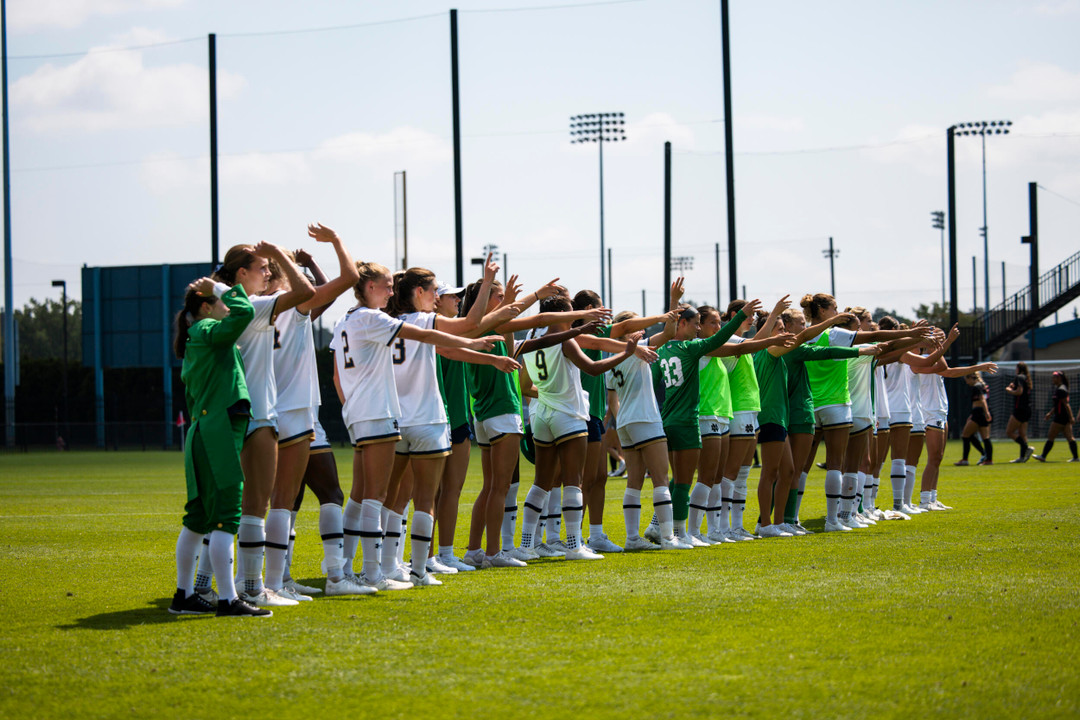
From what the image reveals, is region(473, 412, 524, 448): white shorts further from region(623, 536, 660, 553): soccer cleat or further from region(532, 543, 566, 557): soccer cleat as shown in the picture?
region(623, 536, 660, 553): soccer cleat

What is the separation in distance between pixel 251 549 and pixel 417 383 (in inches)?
62.7

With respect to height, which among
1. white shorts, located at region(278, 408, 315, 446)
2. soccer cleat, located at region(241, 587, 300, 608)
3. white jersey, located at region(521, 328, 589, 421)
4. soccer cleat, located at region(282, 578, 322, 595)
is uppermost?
white jersey, located at region(521, 328, 589, 421)

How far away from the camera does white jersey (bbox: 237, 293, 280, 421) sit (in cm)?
632

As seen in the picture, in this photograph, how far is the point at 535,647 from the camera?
5.14 meters

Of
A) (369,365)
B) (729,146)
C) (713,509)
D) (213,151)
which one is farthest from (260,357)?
(213,151)

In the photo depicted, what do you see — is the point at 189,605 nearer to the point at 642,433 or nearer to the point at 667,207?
the point at 642,433

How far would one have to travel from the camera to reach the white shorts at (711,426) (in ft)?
32.7

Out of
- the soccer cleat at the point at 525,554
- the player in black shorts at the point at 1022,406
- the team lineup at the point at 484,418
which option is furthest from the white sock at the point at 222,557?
the player in black shorts at the point at 1022,406

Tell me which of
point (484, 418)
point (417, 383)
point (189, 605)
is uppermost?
point (417, 383)

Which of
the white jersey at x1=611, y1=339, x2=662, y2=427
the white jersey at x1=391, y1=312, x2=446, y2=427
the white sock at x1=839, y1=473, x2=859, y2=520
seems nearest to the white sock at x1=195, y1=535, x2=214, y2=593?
the white jersey at x1=391, y1=312, x2=446, y2=427

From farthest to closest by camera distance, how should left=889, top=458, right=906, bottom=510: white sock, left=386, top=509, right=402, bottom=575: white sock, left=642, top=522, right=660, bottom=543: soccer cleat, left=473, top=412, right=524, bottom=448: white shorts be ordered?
left=889, top=458, right=906, bottom=510: white sock → left=642, top=522, right=660, bottom=543: soccer cleat → left=473, top=412, right=524, bottom=448: white shorts → left=386, top=509, right=402, bottom=575: white sock

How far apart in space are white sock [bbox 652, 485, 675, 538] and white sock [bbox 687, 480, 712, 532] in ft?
1.59

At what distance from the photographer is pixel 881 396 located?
1298 cm

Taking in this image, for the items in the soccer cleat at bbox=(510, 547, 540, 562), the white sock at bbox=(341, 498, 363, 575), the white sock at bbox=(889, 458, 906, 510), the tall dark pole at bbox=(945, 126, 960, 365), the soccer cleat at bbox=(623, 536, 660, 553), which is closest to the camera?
the white sock at bbox=(341, 498, 363, 575)
